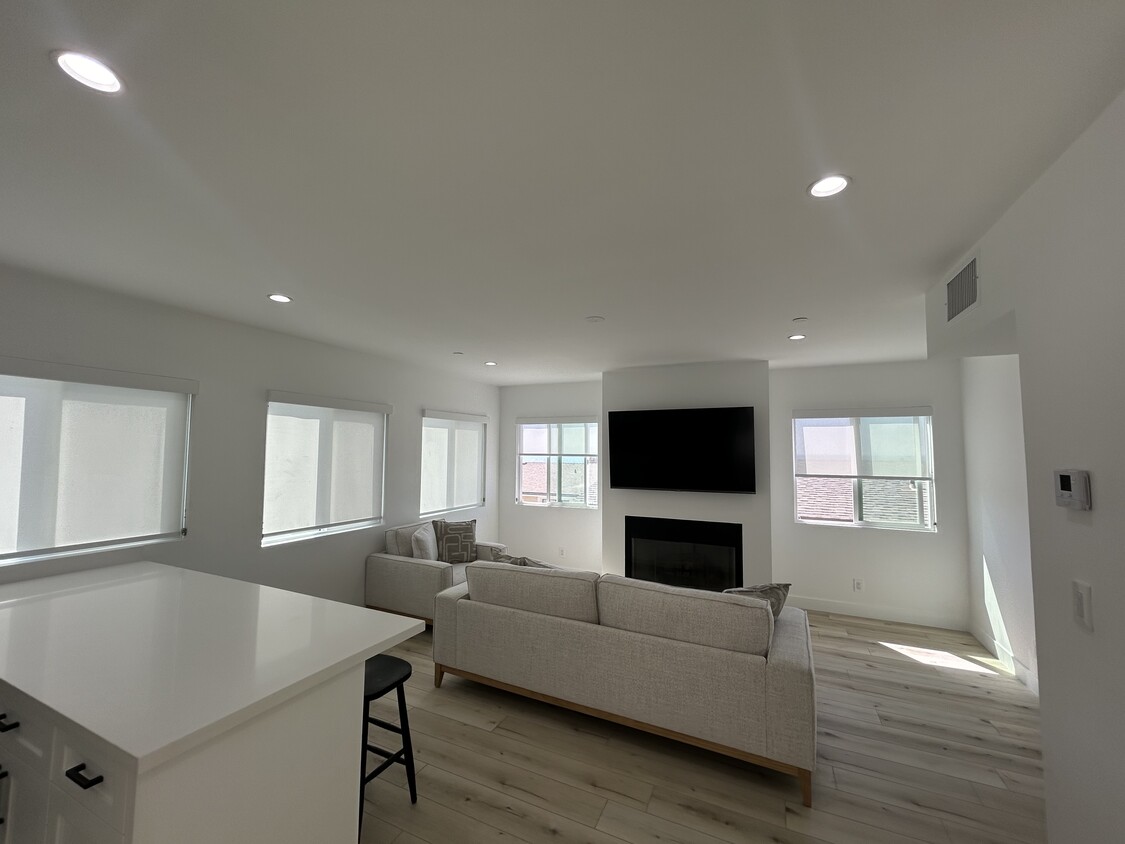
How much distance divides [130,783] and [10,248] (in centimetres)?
265

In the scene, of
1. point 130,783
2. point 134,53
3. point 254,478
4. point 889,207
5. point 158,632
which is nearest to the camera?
point 130,783

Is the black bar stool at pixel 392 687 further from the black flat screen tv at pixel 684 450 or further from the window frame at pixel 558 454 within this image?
the window frame at pixel 558 454

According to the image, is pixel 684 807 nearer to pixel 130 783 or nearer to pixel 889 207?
pixel 130 783

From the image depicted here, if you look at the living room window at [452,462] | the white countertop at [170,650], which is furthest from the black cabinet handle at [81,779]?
the living room window at [452,462]

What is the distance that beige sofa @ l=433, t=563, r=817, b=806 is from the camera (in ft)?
7.20

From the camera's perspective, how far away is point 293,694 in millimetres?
1250

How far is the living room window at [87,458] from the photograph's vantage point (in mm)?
2445

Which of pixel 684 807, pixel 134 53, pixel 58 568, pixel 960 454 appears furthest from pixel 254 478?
pixel 960 454

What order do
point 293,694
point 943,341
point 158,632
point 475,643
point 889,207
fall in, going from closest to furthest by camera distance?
1. point 293,694
2. point 158,632
3. point 889,207
4. point 943,341
5. point 475,643

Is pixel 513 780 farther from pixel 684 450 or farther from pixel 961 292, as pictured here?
pixel 684 450

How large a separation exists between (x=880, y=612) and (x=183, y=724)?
18.5 feet

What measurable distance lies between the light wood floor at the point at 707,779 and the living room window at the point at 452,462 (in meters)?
2.56

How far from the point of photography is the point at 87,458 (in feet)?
8.88

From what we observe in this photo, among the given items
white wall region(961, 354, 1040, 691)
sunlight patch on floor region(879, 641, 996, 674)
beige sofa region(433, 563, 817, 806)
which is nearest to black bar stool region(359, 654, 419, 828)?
beige sofa region(433, 563, 817, 806)
